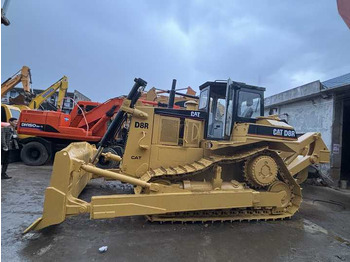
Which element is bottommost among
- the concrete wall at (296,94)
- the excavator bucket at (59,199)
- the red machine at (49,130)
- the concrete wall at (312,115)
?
the excavator bucket at (59,199)

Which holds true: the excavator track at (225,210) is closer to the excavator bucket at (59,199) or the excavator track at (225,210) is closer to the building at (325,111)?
the excavator bucket at (59,199)

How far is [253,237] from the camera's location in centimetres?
370

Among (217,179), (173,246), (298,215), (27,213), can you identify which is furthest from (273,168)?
(27,213)

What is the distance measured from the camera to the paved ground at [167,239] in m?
3.03

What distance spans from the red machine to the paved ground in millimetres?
4020

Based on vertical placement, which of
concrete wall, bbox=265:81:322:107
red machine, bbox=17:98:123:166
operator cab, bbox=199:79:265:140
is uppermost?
concrete wall, bbox=265:81:322:107

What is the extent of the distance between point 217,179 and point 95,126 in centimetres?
598

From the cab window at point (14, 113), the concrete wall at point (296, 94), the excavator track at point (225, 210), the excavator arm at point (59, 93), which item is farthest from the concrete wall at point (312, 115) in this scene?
the cab window at point (14, 113)

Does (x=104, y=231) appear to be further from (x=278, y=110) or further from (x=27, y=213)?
(x=278, y=110)

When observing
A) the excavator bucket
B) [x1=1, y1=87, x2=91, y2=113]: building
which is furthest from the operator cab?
[x1=1, y1=87, x2=91, y2=113]: building

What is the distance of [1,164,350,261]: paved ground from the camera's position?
3.03 m

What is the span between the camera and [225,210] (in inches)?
169

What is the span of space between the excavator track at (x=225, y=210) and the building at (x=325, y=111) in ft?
17.5

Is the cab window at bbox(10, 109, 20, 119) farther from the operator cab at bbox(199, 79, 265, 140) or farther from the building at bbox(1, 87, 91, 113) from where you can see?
the operator cab at bbox(199, 79, 265, 140)
